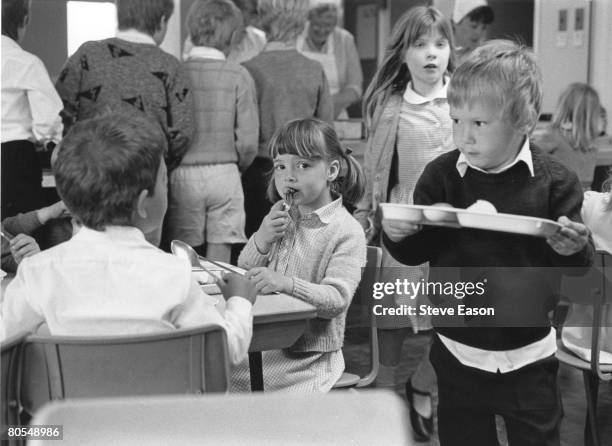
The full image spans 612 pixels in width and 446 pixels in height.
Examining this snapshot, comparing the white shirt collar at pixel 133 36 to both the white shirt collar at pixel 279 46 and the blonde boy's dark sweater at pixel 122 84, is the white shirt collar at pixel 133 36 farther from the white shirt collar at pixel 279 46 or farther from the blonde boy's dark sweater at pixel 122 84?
the white shirt collar at pixel 279 46

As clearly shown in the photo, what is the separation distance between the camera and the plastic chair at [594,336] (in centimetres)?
172

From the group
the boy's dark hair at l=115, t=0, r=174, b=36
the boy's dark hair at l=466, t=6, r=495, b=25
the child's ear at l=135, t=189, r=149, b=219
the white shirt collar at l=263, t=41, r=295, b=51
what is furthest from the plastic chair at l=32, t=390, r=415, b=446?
the boy's dark hair at l=466, t=6, r=495, b=25

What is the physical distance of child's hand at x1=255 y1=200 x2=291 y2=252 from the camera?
5.19 feet

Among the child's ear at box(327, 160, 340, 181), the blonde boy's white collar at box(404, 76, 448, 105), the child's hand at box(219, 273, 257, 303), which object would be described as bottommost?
the child's hand at box(219, 273, 257, 303)

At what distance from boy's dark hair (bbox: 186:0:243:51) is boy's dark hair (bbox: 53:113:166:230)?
912 mm

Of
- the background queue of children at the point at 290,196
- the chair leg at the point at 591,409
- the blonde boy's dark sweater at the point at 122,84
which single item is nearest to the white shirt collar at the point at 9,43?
the background queue of children at the point at 290,196

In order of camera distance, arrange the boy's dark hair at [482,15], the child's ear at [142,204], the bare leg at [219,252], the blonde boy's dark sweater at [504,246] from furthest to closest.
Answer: the boy's dark hair at [482,15] → the bare leg at [219,252] → the blonde boy's dark sweater at [504,246] → the child's ear at [142,204]

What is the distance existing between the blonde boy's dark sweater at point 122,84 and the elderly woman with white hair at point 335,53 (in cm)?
174

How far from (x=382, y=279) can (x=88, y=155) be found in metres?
0.60

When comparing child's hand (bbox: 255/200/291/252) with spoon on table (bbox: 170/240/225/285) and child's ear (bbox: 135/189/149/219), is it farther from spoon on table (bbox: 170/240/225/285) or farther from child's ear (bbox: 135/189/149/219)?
child's ear (bbox: 135/189/149/219)

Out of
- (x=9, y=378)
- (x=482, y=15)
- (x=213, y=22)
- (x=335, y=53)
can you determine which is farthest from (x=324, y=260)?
(x=335, y=53)

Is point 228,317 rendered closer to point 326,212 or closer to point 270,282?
point 270,282

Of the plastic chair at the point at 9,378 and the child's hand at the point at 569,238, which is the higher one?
the child's hand at the point at 569,238

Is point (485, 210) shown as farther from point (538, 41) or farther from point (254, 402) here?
point (538, 41)
